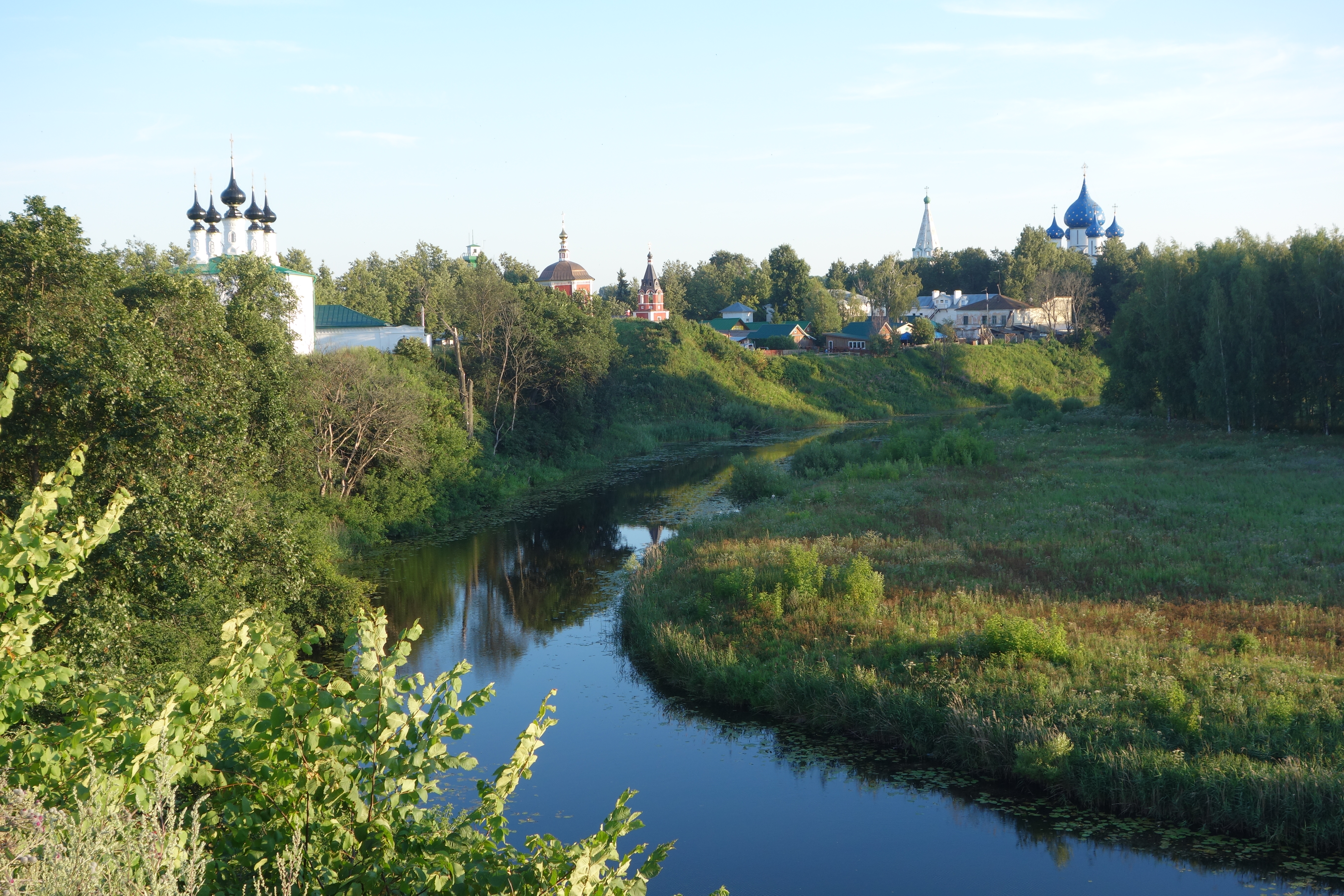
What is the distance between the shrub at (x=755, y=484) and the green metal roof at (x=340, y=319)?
18993 millimetres

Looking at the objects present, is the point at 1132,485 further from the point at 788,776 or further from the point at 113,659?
the point at 113,659

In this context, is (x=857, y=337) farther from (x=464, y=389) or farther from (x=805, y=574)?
(x=805, y=574)

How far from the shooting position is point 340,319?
4244cm

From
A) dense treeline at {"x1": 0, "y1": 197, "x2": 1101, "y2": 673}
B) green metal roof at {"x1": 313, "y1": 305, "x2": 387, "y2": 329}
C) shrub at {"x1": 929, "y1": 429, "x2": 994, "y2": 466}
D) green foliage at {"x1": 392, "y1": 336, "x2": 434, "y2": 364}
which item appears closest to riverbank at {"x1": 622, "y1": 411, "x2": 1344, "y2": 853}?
shrub at {"x1": 929, "y1": 429, "x2": 994, "y2": 466}

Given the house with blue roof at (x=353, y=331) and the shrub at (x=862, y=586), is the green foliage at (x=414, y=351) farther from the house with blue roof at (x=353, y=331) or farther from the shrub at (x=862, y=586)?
the shrub at (x=862, y=586)

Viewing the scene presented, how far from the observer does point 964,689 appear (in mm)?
13133

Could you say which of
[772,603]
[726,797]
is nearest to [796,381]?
[772,603]

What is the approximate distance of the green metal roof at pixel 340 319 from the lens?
41938 mm

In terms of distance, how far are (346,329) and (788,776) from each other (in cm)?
3431

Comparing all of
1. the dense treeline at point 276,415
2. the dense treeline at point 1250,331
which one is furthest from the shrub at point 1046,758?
the dense treeline at point 1250,331

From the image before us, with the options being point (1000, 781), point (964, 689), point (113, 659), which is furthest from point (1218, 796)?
point (113, 659)

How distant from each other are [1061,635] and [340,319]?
36101 millimetres

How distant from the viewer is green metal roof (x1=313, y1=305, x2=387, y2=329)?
41.9 metres

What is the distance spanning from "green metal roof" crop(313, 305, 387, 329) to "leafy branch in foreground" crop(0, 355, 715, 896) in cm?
3865
